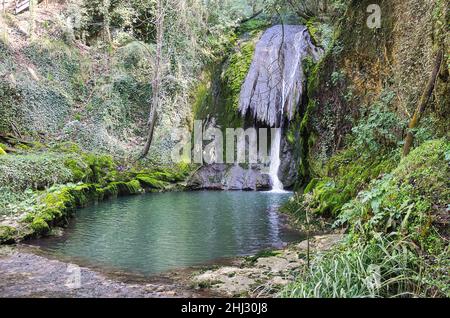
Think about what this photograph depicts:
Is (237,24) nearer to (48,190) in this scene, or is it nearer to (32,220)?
(48,190)

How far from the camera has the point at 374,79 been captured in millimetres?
8781

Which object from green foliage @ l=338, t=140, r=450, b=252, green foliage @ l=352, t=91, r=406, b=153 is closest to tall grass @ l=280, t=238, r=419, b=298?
green foliage @ l=338, t=140, r=450, b=252

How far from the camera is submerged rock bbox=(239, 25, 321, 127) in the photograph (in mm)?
16047

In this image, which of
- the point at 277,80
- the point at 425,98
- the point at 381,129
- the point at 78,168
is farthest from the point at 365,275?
the point at 277,80

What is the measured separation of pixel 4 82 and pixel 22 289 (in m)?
12.3

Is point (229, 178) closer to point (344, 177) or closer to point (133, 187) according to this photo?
point (133, 187)

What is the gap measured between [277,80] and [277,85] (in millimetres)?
580

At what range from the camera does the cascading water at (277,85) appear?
52.7ft

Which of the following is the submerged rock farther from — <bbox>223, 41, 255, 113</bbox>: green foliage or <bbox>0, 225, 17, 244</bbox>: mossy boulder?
<bbox>0, 225, 17, 244</bbox>: mossy boulder

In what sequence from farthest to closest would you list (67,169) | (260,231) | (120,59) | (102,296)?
(120,59) → (67,169) → (260,231) → (102,296)

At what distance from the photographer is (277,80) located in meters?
16.8

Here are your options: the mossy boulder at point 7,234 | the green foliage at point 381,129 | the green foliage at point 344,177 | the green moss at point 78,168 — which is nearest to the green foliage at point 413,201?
the green foliage at point 344,177

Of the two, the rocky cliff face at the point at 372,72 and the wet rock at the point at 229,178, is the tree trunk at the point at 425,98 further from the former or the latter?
the wet rock at the point at 229,178
